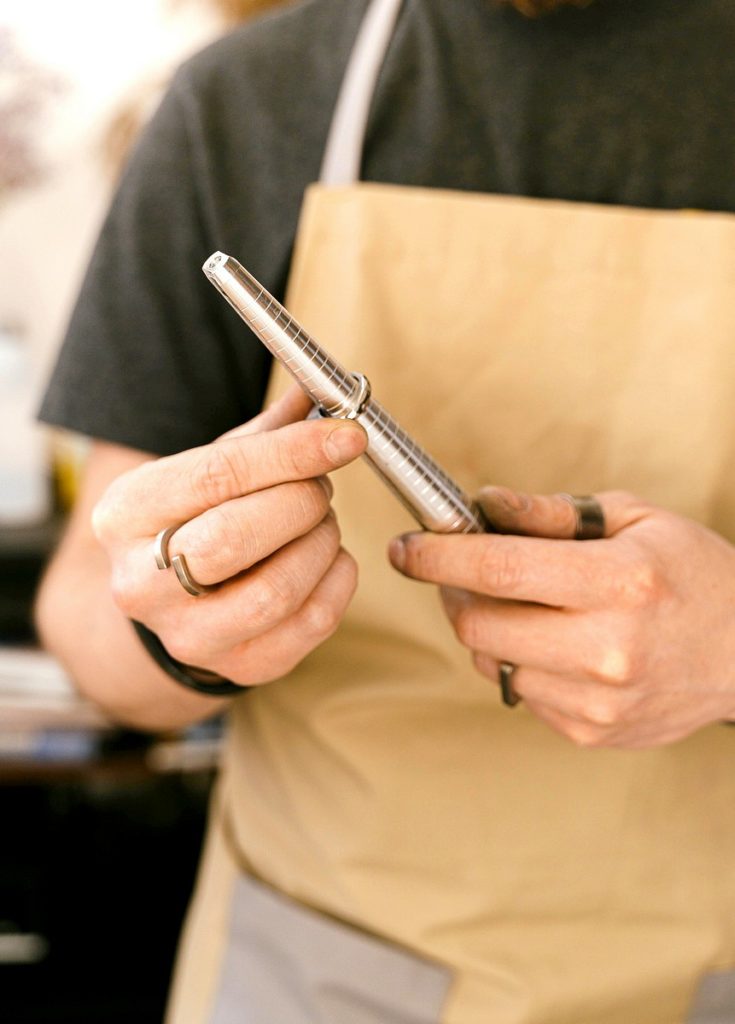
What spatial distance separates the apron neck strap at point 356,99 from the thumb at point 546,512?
271 millimetres

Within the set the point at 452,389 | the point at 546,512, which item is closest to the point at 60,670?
the point at 452,389

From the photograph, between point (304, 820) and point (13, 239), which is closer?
point (304, 820)

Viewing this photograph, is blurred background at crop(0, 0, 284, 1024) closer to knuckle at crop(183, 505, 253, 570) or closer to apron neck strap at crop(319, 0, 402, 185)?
apron neck strap at crop(319, 0, 402, 185)

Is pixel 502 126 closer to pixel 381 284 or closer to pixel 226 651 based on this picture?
pixel 381 284

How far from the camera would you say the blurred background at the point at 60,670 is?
134 centimetres

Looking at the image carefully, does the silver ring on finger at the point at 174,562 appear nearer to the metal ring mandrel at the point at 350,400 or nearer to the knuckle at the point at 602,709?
the metal ring mandrel at the point at 350,400

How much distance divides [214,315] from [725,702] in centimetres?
42

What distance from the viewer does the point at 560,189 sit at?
0.65 m

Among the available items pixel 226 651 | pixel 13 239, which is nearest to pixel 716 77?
pixel 226 651

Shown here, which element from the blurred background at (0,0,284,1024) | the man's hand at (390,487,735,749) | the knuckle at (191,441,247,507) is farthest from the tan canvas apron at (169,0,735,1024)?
the blurred background at (0,0,284,1024)

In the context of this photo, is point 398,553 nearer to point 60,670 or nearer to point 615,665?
point 615,665

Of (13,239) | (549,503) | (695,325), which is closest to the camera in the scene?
(549,503)

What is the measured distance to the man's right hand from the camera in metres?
0.44

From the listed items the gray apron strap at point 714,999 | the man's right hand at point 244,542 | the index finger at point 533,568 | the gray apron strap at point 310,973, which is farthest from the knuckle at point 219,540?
the gray apron strap at point 714,999
